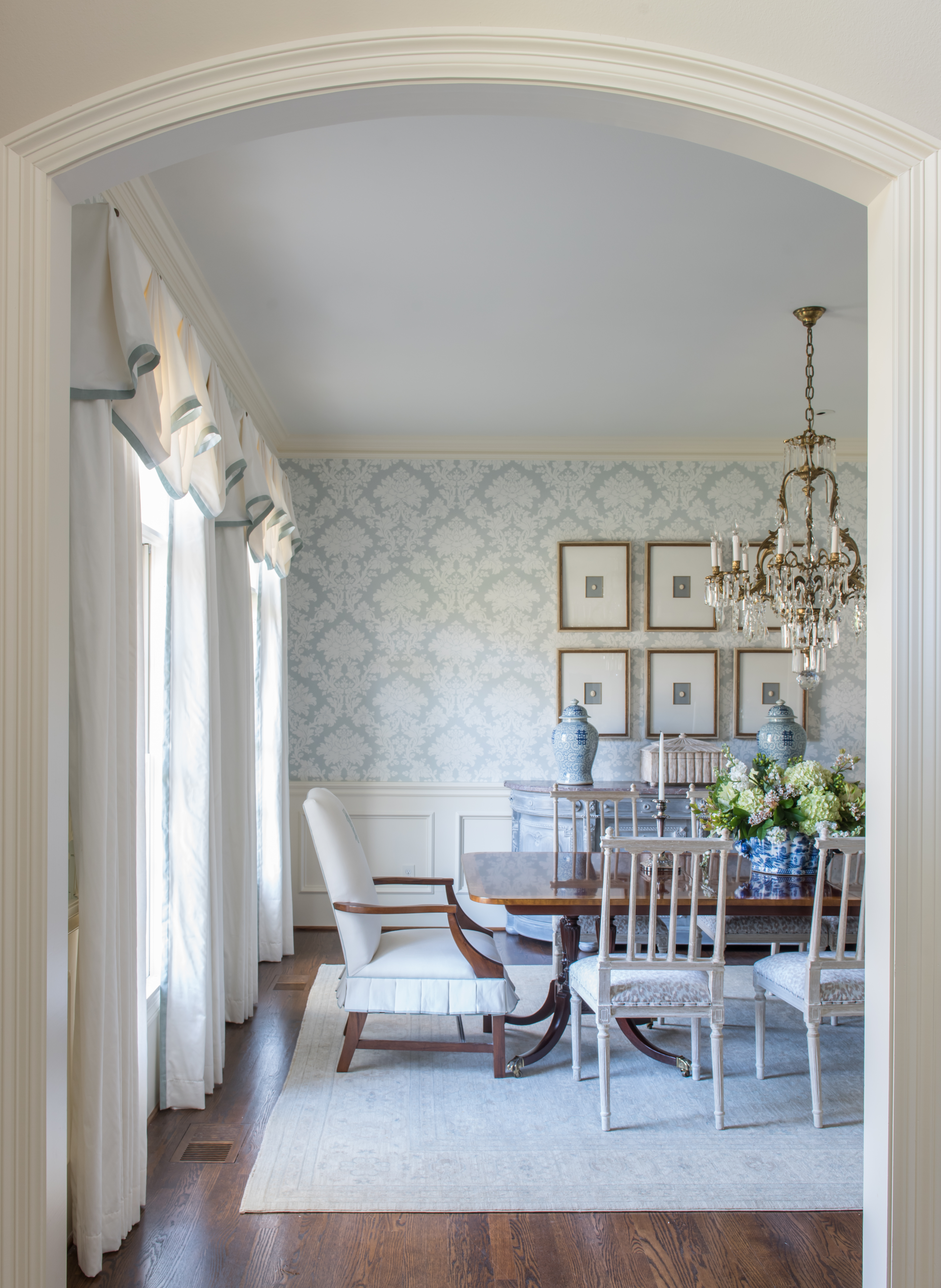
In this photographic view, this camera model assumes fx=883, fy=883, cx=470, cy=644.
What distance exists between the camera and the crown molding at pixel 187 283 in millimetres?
2609

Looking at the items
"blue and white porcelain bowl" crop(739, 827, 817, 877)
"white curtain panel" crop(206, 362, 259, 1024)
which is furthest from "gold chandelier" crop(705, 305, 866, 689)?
"white curtain panel" crop(206, 362, 259, 1024)

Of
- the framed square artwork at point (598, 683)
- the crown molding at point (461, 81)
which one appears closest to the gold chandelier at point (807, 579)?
the framed square artwork at point (598, 683)

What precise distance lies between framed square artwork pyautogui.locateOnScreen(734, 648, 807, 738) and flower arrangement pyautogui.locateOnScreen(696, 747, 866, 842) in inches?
78.8

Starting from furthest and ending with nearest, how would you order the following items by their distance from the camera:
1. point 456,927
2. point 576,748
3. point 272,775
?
point 272,775, point 576,748, point 456,927

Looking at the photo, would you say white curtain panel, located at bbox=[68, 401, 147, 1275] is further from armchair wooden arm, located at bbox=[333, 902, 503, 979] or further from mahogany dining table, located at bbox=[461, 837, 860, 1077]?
mahogany dining table, located at bbox=[461, 837, 860, 1077]

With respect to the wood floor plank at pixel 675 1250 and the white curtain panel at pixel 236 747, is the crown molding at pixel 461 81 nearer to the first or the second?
the white curtain panel at pixel 236 747

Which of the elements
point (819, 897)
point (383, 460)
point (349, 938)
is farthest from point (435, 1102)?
point (383, 460)

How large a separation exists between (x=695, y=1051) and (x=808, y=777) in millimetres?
1099

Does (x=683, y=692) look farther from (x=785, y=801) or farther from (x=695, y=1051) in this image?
(x=695, y=1051)

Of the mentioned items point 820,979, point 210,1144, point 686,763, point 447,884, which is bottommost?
point 210,1144

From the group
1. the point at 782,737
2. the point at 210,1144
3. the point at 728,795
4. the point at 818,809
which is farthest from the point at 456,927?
the point at 782,737

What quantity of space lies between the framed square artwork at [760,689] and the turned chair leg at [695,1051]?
259 centimetres

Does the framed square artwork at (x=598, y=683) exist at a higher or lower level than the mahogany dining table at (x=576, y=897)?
higher

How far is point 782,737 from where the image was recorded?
13.9ft
